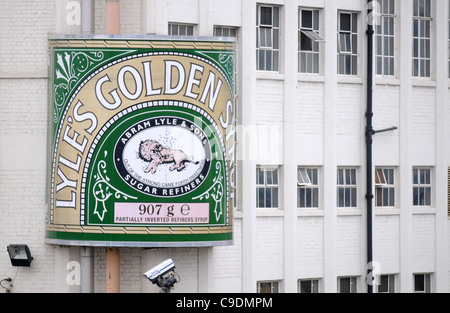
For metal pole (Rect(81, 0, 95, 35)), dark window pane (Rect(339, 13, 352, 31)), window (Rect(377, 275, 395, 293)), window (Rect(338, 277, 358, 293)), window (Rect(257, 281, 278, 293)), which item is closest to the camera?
metal pole (Rect(81, 0, 95, 35))

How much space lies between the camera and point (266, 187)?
27.4 metres

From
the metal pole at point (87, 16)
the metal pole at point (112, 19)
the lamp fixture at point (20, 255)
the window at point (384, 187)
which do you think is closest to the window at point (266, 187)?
the window at point (384, 187)

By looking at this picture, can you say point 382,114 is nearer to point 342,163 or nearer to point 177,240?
point 342,163

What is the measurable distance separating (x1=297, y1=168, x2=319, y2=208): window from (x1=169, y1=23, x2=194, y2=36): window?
12.5ft

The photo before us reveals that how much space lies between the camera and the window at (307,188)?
91.0 feet

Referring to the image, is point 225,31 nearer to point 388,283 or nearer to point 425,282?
point 388,283

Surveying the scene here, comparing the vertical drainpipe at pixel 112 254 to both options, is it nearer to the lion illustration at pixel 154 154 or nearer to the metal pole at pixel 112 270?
the metal pole at pixel 112 270

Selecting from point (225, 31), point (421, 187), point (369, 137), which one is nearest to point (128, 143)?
point (225, 31)

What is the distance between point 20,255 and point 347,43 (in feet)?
27.4

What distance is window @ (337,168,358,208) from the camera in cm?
2827

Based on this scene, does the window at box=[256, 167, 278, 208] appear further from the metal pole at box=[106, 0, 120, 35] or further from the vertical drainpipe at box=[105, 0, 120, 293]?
the metal pole at box=[106, 0, 120, 35]

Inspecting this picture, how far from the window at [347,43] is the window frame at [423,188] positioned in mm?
2744

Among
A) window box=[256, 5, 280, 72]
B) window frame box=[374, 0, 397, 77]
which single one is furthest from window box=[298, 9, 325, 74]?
window frame box=[374, 0, 397, 77]

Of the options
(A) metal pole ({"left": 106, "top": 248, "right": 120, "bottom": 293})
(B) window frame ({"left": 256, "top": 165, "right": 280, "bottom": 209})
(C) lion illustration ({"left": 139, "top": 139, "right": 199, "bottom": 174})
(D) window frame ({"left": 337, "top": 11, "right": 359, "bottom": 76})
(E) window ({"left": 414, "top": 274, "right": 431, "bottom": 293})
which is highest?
(D) window frame ({"left": 337, "top": 11, "right": 359, "bottom": 76})
